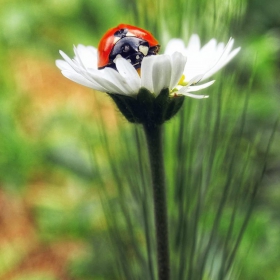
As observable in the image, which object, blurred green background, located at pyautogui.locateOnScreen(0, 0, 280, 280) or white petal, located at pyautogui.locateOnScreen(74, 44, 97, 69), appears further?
blurred green background, located at pyautogui.locateOnScreen(0, 0, 280, 280)

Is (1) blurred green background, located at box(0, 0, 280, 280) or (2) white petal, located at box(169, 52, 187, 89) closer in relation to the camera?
(2) white petal, located at box(169, 52, 187, 89)

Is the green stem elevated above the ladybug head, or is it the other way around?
the ladybug head

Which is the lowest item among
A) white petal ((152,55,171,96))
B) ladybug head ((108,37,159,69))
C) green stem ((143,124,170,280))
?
green stem ((143,124,170,280))

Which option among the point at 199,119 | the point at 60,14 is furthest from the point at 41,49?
the point at 199,119

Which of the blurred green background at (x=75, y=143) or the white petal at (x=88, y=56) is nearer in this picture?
the white petal at (x=88, y=56)

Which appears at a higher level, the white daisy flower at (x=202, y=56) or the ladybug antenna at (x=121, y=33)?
the ladybug antenna at (x=121, y=33)
